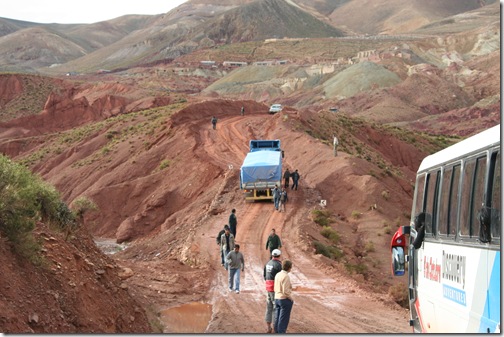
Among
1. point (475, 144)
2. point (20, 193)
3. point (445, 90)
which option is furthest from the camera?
point (445, 90)

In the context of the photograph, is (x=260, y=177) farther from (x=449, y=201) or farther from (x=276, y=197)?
(x=449, y=201)

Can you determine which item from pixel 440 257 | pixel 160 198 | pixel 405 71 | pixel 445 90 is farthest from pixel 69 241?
pixel 405 71

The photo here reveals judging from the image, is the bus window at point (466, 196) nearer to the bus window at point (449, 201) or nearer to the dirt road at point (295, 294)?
the bus window at point (449, 201)

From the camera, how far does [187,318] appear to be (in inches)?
756

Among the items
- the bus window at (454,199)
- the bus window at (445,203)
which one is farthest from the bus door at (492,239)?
the bus window at (445,203)

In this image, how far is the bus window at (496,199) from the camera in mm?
8719

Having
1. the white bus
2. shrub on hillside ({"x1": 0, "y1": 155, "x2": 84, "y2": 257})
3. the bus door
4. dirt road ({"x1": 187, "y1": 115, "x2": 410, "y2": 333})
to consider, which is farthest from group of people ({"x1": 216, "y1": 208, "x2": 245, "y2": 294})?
the bus door

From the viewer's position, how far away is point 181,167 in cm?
5472

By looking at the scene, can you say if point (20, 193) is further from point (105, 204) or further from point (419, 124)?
point (419, 124)

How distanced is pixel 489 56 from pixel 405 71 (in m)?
16.8

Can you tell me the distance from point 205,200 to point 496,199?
1398 inches

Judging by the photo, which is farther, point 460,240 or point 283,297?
point 283,297

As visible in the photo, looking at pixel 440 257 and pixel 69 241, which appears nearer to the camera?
pixel 440 257

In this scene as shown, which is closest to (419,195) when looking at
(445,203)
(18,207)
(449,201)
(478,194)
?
(445,203)
